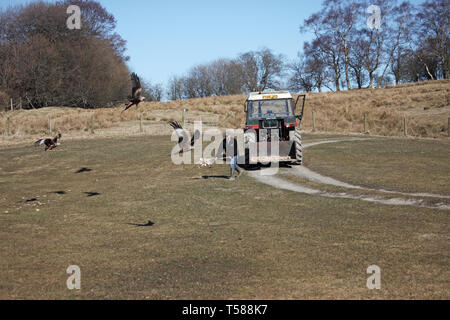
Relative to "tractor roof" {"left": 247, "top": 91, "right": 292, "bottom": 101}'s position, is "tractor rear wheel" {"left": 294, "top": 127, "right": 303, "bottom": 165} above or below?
below

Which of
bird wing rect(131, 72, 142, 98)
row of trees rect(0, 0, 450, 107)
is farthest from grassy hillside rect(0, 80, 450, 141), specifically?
bird wing rect(131, 72, 142, 98)

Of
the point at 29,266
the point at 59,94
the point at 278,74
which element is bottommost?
the point at 29,266

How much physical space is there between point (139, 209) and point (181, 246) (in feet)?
14.7

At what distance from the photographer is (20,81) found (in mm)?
45906

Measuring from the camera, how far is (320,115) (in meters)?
44.8

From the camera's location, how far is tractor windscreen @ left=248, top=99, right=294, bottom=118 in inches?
803

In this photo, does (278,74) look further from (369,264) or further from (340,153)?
(369,264)

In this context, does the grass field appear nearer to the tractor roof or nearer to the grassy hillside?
the tractor roof

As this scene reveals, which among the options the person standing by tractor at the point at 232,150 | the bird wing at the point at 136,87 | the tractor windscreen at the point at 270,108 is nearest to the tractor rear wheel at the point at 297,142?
the tractor windscreen at the point at 270,108

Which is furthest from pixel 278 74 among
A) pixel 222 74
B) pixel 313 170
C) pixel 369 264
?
pixel 369 264

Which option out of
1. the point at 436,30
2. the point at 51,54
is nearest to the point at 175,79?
the point at 51,54

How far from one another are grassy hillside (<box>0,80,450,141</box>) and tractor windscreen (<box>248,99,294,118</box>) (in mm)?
18601

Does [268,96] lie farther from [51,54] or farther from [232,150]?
[51,54]

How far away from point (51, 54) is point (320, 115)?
26058mm
